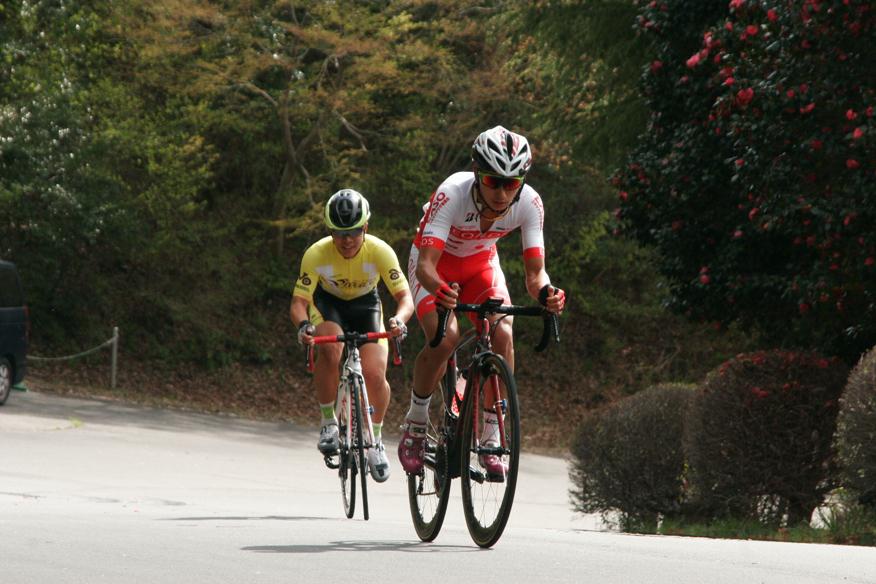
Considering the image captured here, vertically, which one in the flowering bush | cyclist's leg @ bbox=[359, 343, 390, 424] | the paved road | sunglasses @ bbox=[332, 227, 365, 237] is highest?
the flowering bush

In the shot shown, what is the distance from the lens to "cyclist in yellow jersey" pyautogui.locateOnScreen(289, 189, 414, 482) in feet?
34.6

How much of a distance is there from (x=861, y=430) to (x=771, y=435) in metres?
1.86

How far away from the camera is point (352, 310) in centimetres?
1135

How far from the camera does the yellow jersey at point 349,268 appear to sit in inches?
432

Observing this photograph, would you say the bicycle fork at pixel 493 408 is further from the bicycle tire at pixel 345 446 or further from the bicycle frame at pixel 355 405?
the bicycle tire at pixel 345 446

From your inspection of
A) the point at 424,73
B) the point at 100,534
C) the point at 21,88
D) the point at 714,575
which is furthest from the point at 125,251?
the point at 714,575

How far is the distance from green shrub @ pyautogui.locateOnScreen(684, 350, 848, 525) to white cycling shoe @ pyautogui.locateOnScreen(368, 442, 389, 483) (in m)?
3.70

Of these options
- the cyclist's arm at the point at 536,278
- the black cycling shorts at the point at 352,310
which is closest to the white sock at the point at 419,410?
the cyclist's arm at the point at 536,278

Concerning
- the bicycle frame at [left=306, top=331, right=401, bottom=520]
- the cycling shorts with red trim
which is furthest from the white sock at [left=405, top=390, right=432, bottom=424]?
the bicycle frame at [left=306, top=331, right=401, bottom=520]

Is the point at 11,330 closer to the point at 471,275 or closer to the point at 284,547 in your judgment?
the point at 471,275

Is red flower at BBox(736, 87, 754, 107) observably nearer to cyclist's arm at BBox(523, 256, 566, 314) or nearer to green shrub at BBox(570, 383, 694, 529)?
green shrub at BBox(570, 383, 694, 529)

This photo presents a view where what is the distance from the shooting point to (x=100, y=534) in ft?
27.9

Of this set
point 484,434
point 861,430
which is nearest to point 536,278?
point 484,434

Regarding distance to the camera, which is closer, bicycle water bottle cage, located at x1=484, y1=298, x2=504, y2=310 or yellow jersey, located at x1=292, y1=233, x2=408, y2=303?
bicycle water bottle cage, located at x1=484, y1=298, x2=504, y2=310
